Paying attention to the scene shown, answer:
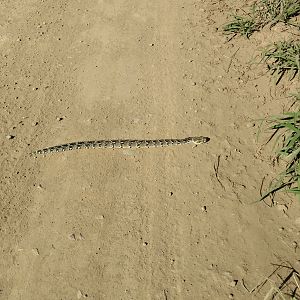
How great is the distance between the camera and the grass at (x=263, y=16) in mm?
7629

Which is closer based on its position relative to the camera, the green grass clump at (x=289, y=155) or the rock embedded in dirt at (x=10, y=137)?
the green grass clump at (x=289, y=155)

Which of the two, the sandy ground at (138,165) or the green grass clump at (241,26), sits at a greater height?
the green grass clump at (241,26)

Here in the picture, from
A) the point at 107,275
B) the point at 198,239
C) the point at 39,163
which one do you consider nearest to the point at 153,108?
the point at 39,163

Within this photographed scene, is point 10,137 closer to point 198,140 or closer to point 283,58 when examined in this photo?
point 198,140

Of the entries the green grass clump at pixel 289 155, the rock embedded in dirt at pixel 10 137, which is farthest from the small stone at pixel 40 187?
the green grass clump at pixel 289 155

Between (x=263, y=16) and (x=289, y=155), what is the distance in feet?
11.8

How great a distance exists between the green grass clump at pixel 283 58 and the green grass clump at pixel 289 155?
1.17 meters

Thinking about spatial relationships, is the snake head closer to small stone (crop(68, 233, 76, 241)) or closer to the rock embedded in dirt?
small stone (crop(68, 233, 76, 241))

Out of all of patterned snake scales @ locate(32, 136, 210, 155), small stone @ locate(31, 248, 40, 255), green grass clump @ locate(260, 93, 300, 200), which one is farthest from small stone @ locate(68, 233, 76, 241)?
green grass clump @ locate(260, 93, 300, 200)

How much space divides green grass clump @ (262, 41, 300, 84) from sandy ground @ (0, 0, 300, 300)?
9.8 inches

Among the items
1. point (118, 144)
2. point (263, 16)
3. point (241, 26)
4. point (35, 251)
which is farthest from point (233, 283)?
point (263, 16)

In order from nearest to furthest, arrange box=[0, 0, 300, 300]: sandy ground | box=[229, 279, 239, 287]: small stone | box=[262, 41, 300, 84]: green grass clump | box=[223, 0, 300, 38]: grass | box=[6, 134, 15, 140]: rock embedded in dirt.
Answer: box=[229, 279, 239, 287]: small stone
box=[0, 0, 300, 300]: sandy ground
box=[6, 134, 15, 140]: rock embedded in dirt
box=[262, 41, 300, 84]: green grass clump
box=[223, 0, 300, 38]: grass

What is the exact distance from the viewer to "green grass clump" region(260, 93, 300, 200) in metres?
5.48

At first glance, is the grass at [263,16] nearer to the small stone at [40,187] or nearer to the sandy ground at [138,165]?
the sandy ground at [138,165]
